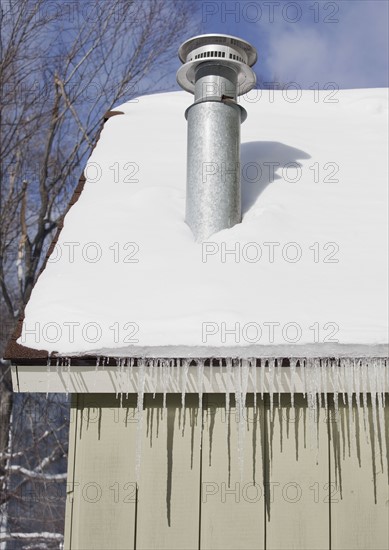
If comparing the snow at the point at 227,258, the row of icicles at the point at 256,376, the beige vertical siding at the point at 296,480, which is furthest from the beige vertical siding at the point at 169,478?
the snow at the point at 227,258

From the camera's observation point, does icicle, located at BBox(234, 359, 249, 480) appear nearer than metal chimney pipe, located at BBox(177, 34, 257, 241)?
Yes

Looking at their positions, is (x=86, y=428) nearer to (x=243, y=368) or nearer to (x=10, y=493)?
(x=243, y=368)

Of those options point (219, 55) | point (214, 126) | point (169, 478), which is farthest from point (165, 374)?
point (219, 55)

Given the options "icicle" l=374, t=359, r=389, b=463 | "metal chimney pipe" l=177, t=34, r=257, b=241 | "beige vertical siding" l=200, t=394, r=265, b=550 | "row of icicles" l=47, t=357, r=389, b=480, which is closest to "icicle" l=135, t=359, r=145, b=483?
"row of icicles" l=47, t=357, r=389, b=480

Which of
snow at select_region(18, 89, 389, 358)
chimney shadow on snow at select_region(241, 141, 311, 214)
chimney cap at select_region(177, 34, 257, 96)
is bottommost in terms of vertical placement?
snow at select_region(18, 89, 389, 358)

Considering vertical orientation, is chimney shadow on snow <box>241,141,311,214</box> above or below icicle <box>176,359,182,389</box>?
above

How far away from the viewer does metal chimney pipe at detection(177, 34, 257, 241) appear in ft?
14.3

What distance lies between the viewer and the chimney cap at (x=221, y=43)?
15.7 ft

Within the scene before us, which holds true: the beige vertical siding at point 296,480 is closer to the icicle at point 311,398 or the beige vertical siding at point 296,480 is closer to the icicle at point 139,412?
the icicle at point 311,398

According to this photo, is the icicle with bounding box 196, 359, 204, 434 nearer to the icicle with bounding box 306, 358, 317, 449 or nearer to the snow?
the snow

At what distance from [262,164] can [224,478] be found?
2.88m

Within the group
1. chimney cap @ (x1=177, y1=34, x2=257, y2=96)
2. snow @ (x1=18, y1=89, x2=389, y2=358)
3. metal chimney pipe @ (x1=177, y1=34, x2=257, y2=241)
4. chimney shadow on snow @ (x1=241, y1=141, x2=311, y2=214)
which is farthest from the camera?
chimney shadow on snow @ (x1=241, y1=141, x2=311, y2=214)

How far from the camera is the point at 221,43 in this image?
4805 mm

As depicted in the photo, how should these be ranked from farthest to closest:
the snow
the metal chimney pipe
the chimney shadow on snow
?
1. the chimney shadow on snow
2. the metal chimney pipe
3. the snow
